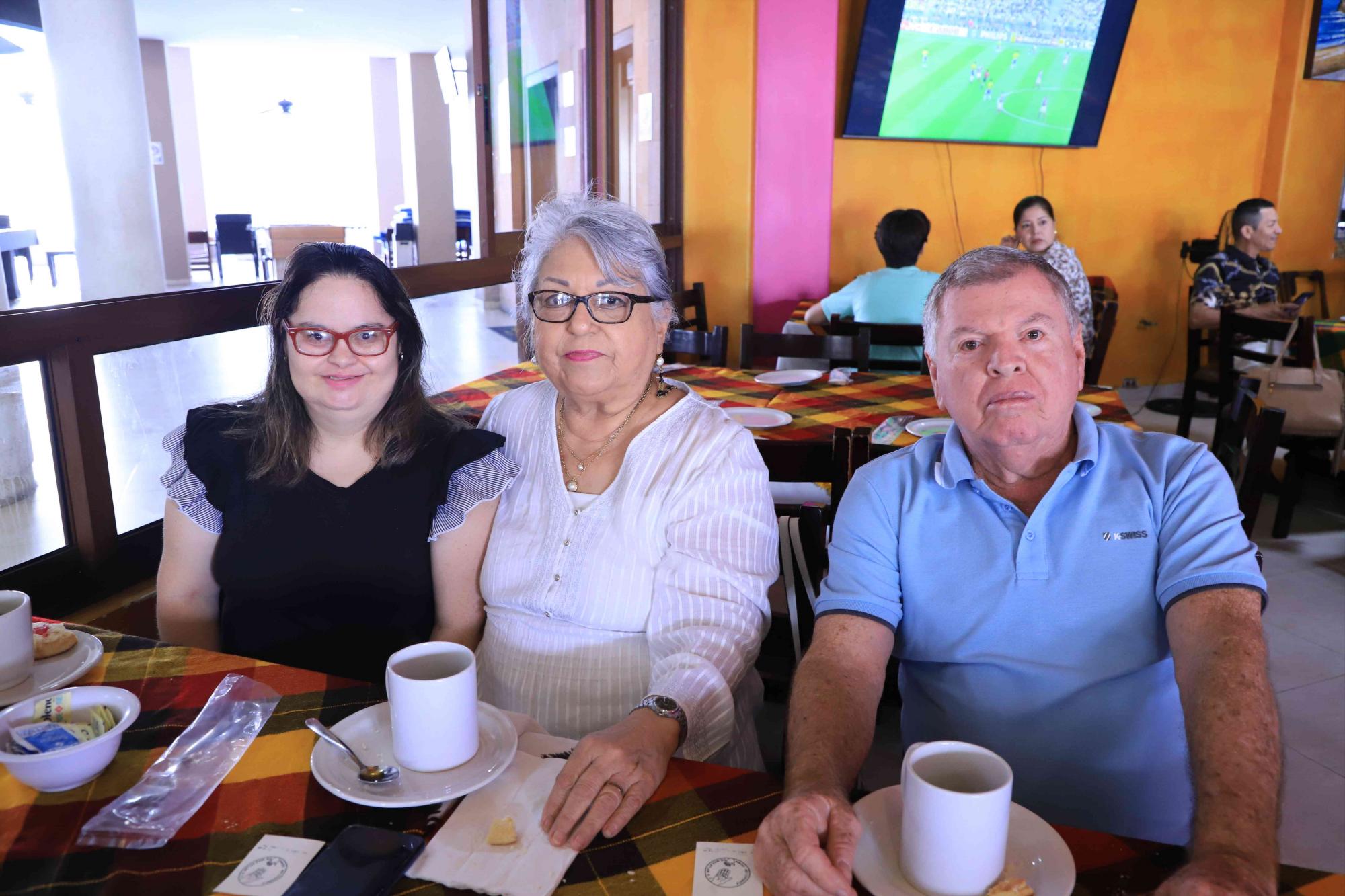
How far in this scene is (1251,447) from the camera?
69.0 inches

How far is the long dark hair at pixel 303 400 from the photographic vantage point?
5.01 ft

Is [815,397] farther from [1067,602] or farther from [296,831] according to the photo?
[296,831]

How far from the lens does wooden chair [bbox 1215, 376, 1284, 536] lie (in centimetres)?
165

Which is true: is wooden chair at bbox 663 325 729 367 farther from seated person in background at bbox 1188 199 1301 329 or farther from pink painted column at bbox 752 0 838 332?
seated person in background at bbox 1188 199 1301 329

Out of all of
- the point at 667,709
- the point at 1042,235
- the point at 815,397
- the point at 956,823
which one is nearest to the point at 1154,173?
the point at 1042,235

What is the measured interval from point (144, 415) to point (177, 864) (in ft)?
4.28

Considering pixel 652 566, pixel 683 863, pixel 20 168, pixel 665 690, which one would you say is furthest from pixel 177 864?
Answer: pixel 20 168

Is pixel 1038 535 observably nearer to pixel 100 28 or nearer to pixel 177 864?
pixel 177 864

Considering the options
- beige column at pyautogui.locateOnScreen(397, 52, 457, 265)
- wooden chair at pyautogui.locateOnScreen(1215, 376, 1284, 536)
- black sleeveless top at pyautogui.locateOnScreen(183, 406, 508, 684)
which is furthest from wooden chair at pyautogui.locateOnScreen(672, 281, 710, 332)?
beige column at pyautogui.locateOnScreen(397, 52, 457, 265)

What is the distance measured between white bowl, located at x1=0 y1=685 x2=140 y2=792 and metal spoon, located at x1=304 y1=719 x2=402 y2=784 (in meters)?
0.19

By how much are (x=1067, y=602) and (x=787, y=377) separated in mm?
1950

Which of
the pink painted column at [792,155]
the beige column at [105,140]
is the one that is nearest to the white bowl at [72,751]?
the beige column at [105,140]

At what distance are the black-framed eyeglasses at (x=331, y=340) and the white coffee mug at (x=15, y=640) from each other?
21.4 inches

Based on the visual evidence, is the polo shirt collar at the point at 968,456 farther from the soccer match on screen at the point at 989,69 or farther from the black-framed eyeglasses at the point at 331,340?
the soccer match on screen at the point at 989,69
